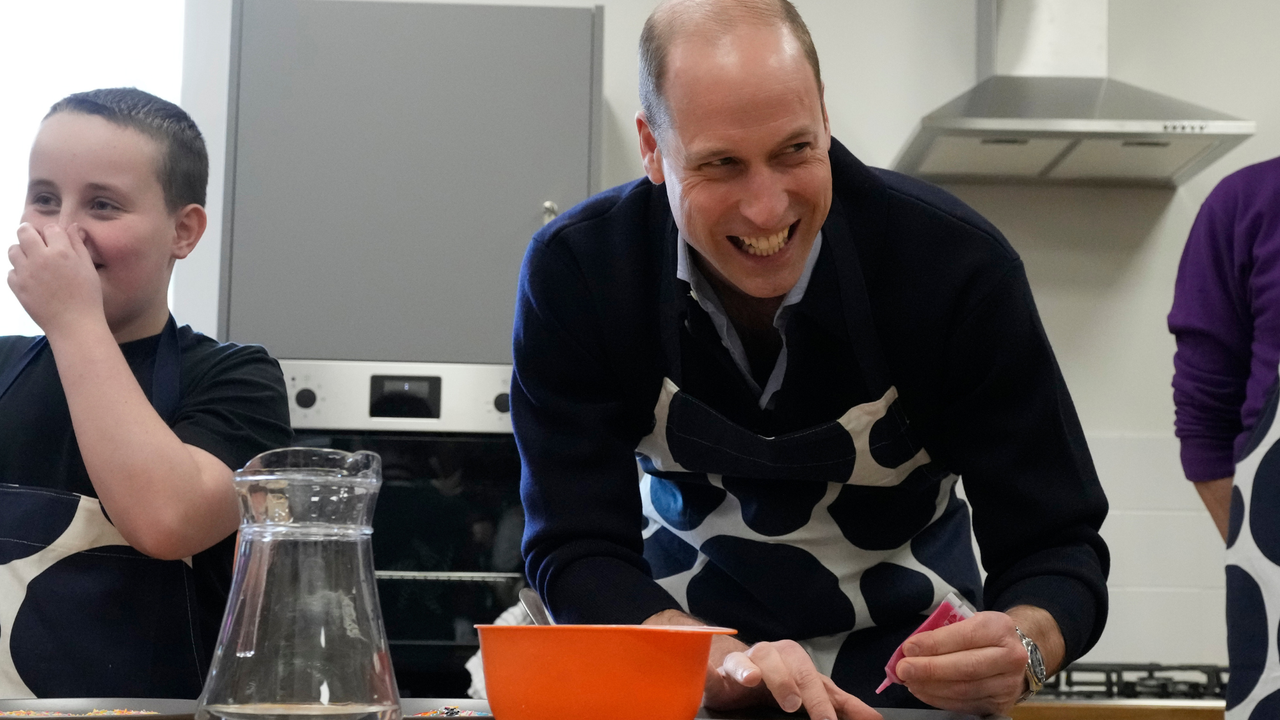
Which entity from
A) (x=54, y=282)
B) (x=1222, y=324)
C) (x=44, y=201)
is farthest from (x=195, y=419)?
(x=1222, y=324)

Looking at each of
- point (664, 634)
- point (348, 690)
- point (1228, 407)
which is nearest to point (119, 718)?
point (348, 690)

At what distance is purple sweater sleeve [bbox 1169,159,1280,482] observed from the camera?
1.70 m

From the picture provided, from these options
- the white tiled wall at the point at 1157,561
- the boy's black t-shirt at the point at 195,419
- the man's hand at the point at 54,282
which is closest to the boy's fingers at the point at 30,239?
the man's hand at the point at 54,282

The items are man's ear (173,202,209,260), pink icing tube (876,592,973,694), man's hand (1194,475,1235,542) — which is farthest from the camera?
man's hand (1194,475,1235,542)

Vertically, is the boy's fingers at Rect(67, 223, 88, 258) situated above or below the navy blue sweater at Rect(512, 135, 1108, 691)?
above

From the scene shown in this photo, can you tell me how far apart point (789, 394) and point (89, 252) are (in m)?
0.69

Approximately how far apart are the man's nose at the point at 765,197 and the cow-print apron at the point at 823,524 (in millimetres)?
132

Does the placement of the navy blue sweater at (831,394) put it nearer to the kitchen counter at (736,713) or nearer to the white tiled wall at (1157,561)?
the kitchen counter at (736,713)

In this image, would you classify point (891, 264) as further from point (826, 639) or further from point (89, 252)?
point (89, 252)

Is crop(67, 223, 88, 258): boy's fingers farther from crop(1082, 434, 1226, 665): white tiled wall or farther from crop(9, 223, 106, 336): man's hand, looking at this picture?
crop(1082, 434, 1226, 665): white tiled wall

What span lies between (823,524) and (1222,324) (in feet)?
2.96

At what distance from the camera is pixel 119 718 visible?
67cm

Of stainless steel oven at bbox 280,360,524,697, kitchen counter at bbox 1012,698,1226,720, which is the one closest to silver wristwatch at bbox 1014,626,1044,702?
kitchen counter at bbox 1012,698,1226,720

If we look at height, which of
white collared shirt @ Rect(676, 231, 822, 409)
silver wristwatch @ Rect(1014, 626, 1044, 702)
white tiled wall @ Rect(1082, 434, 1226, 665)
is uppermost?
white collared shirt @ Rect(676, 231, 822, 409)
